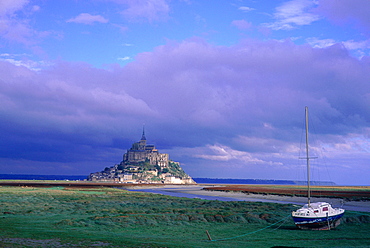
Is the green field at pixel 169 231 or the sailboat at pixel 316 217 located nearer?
the green field at pixel 169 231

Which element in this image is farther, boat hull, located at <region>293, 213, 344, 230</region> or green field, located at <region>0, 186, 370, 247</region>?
boat hull, located at <region>293, 213, 344, 230</region>

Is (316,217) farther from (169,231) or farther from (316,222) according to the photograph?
(169,231)

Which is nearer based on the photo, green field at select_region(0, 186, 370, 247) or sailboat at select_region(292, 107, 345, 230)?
green field at select_region(0, 186, 370, 247)

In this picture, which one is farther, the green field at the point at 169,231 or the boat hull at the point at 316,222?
the boat hull at the point at 316,222

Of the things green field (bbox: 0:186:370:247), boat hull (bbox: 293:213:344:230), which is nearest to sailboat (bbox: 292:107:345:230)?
boat hull (bbox: 293:213:344:230)

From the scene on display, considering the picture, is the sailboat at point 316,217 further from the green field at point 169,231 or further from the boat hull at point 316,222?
the green field at point 169,231

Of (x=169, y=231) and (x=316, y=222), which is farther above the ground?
(x=316, y=222)

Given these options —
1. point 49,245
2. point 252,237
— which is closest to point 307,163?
point 252,237

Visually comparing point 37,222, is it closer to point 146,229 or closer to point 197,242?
point 146,229

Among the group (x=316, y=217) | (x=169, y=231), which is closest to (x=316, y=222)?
(x=316, y=217)

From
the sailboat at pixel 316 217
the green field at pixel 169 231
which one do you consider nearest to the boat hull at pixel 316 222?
the sailboat at pixel 316 217

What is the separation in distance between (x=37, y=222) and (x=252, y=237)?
1849 cm

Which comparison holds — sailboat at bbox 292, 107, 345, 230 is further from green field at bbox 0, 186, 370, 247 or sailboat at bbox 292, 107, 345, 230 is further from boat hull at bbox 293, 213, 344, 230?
green field at bbox 0, 186, 370, 247

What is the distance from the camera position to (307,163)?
36906 millimetres
